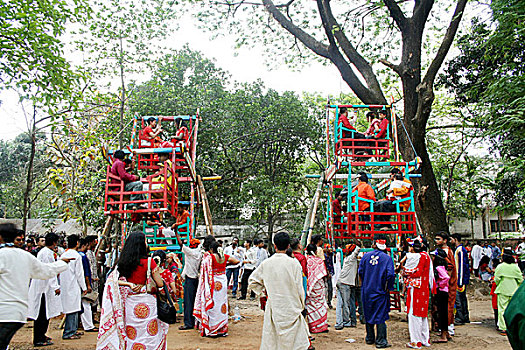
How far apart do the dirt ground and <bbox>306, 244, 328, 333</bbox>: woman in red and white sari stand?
320mm

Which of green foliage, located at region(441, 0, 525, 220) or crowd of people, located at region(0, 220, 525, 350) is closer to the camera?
crowd of people, located at region(0, 220, 525, 350)

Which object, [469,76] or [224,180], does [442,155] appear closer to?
[469,76]

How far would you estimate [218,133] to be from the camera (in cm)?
1692

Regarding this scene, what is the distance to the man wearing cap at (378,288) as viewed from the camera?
21.5 ft

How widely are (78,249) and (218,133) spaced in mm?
9958

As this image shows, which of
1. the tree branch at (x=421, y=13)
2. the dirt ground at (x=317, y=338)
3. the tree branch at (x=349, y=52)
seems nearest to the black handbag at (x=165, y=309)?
the dirt ground at (x=317, y=338)

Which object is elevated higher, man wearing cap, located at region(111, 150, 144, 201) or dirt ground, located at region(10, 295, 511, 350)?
man wearing cap, located at region(111, 150, 144, 201)

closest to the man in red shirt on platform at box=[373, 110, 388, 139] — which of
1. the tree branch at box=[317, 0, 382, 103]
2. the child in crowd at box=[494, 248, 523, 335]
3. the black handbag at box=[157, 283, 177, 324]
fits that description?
the tree branch at box=[317, 0, 382, 103]

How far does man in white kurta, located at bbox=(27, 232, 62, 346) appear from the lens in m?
6.52

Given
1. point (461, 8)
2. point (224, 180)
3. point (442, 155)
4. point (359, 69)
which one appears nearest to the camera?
point (461, 8)

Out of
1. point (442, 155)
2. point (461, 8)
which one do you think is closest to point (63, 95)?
point (461, 8)

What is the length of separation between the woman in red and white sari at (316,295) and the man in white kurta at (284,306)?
240 centimetres

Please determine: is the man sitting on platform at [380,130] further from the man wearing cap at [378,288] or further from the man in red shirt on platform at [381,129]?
the man wearing cap at [378,288]

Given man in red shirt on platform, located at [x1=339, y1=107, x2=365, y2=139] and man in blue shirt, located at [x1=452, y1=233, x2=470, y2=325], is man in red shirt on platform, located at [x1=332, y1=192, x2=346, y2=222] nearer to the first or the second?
man in red shirt on platform, located at [x1=339, y1=107, x2=365, y2=139]
